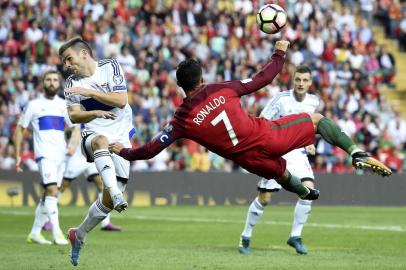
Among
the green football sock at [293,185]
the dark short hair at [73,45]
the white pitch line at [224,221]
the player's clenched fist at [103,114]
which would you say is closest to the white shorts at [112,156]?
the player's clenched fist at [103,114]

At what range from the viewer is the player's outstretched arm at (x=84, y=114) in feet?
42.2

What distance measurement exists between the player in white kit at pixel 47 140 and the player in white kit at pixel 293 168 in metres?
3.23

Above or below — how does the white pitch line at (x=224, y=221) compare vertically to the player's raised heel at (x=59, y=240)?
below

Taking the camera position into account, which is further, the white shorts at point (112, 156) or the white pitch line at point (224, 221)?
the white pitch line at point (224, 221)

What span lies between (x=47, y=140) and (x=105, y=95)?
5.01 meters

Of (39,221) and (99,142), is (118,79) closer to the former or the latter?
(99,142)

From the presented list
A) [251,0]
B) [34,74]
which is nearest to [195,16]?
[251,0]

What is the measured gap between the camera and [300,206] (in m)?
15.9

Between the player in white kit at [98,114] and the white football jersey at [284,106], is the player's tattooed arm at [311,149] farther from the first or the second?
the player in white kit at [98,114]

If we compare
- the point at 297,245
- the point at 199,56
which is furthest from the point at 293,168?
the point at 199,56

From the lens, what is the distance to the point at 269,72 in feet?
39.3

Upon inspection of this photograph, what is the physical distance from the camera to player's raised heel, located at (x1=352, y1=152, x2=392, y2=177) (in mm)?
11500

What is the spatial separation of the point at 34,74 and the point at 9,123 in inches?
75.2

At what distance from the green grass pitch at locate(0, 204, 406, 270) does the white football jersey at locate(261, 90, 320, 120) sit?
1977mm
